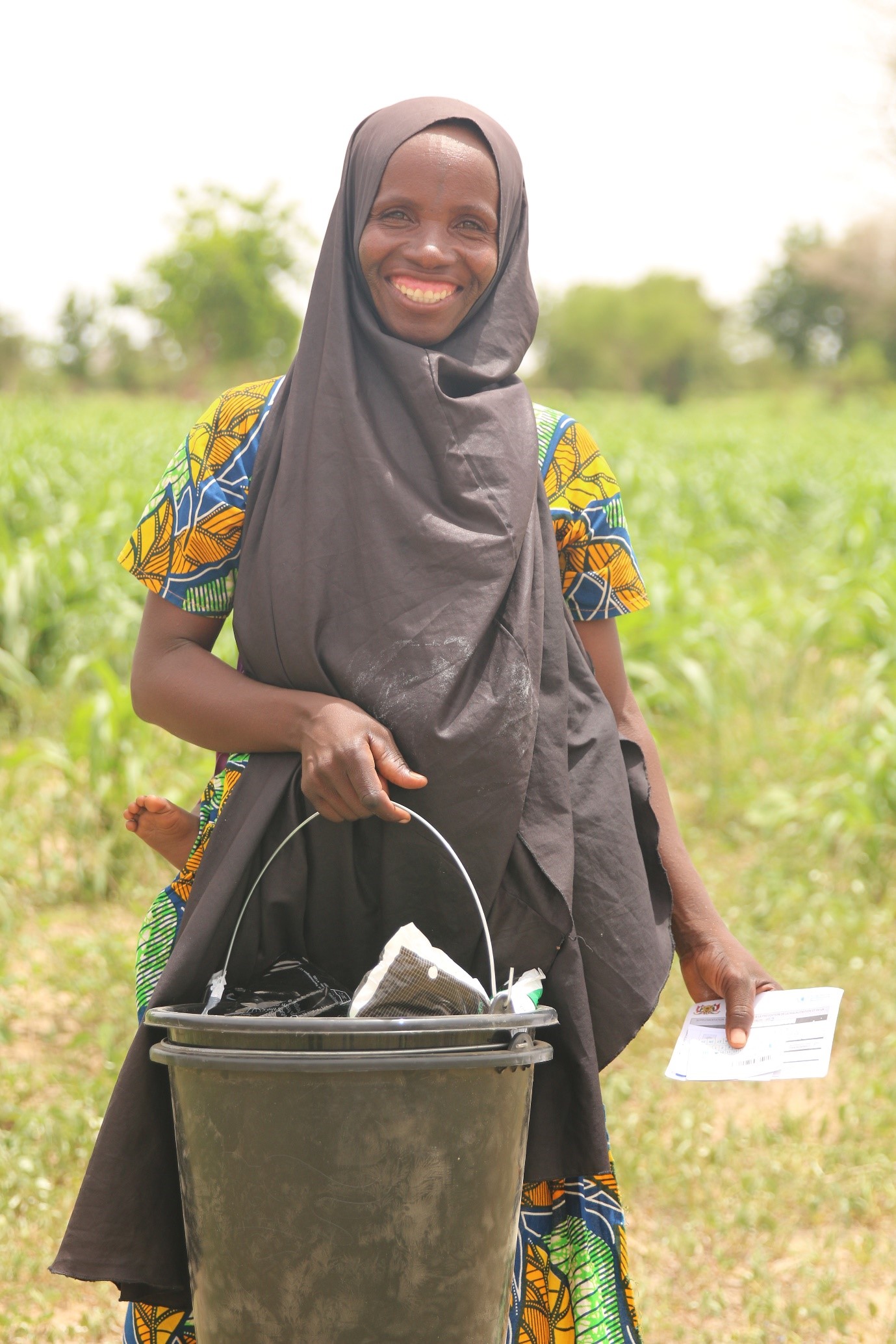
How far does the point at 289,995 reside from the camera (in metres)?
1.28

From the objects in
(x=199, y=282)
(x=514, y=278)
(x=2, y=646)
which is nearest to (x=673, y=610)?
(x=2, y=646)

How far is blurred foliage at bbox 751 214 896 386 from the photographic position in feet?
133

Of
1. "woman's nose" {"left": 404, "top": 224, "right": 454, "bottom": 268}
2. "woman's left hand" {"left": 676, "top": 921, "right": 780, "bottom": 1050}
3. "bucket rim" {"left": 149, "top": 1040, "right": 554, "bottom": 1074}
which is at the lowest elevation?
"woman's left hand" {"left": 676, "top": 921, "right": 780, "bottom": 1050}

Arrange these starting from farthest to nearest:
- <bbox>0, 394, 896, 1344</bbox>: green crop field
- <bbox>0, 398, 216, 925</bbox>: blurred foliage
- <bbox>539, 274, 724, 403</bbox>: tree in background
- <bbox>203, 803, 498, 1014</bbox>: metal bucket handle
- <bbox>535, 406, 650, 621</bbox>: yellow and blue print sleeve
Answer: <bbox>539, 274, 724, 403</bbox>: tree in background, <bbox>0, 398, 216, 925</bbox>: blurred foliage, <bbox>0, 394, 896, 1344</bbox>: green crop field, <bbox>535, 406, 650, 621</bbox>: yellow and blue print sleeve, <bbox>203, 803, 498, 1014</bbox>: metal bucket handle

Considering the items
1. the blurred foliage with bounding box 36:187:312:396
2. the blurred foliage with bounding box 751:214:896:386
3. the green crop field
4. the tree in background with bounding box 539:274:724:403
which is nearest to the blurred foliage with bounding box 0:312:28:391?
the blurred foliage with bounding box 36:187:312:396

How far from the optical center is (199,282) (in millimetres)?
43156

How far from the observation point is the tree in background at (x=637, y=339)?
2217 inches

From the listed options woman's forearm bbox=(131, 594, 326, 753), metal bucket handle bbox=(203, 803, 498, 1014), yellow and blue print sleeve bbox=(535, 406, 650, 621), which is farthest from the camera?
yellow and blue print sleeve bbox=(535, 406, 650, 621)

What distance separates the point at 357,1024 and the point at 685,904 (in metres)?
0.68

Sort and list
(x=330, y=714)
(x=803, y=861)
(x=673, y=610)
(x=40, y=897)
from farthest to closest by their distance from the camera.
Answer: (x=673, y=610) → (x=803, y=861) → (x=40, y=897) → (x=330, y=714)

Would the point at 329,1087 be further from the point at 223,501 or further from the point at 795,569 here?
the point at 795,569

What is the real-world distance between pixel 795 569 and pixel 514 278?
7.00 metres

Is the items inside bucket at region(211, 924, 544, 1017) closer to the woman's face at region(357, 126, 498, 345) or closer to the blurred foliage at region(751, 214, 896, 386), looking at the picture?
the woman's face at region(357, 126, 498, 345)

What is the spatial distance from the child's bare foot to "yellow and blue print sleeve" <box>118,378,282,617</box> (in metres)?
0.24
